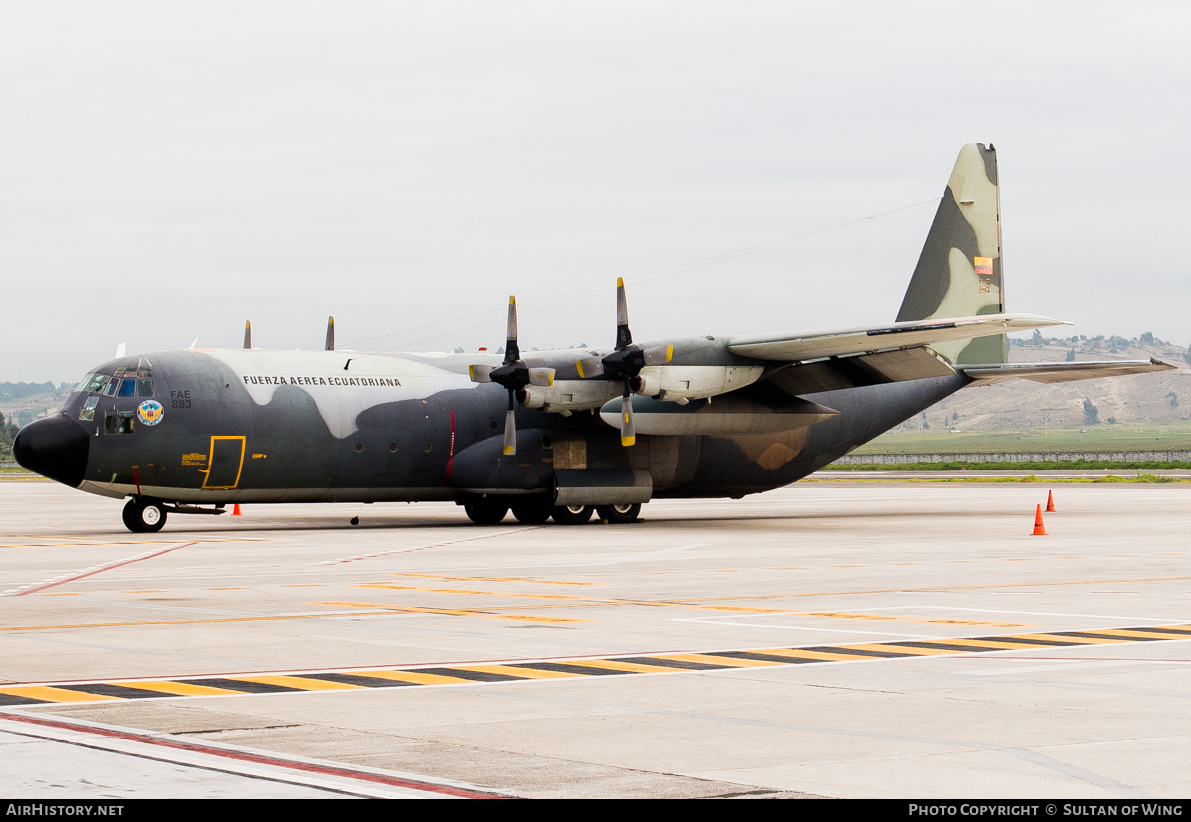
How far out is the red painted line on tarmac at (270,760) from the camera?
6718 mm

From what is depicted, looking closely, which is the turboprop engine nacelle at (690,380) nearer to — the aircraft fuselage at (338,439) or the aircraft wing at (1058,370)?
the aircraft fuselage at (338,439)

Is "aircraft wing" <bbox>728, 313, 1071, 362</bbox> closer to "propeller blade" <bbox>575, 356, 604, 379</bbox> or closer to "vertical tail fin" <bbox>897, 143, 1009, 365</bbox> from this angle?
"propeller blade" <bbox>575, 356, 604, 379</bbox>

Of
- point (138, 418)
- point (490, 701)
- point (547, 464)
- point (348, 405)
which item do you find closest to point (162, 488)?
point (138, 418)

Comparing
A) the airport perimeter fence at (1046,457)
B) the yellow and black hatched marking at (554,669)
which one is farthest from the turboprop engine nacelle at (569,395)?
the airport perimeter fence at (1046,457)

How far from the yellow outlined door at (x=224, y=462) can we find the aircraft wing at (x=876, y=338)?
461 inches

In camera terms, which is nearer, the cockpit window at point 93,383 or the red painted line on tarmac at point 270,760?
the red painted line on tarmac at point 270,760

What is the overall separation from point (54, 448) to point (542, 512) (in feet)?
39.3

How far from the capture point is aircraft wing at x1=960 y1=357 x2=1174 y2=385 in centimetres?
3538

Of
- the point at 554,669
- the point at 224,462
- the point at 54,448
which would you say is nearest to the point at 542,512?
the point at 224,462

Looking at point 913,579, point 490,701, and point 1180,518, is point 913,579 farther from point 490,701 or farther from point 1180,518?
point 1180,518

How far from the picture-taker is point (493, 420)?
33969mm

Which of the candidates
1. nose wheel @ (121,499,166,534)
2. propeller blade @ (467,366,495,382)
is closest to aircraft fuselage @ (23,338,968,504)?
nose wheel @ (121,499,166,534)

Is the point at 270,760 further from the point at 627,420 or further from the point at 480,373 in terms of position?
the point at 480,373

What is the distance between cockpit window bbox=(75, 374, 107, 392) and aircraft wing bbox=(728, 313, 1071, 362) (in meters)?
14.4
